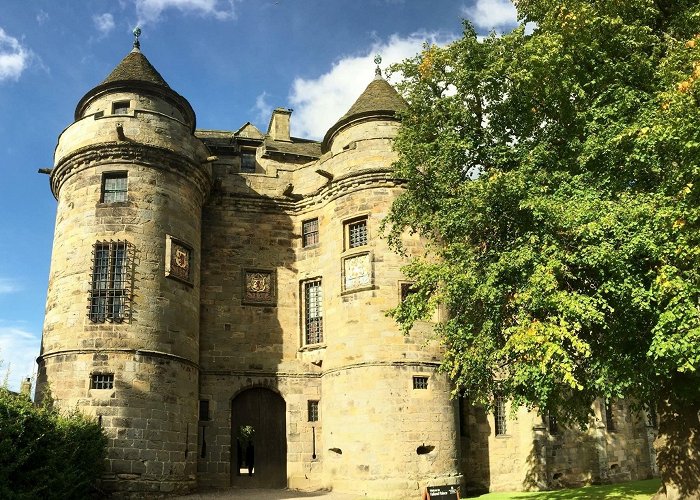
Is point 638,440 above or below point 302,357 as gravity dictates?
below

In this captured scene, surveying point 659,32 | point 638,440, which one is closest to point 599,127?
point 659,32

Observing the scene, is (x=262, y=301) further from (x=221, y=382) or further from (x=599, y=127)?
(x=599, y=127)

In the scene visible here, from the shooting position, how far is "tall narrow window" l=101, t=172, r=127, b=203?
2083cm

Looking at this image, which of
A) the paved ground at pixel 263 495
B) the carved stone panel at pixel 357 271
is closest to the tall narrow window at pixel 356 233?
the carved stone panel at pixel 357 271

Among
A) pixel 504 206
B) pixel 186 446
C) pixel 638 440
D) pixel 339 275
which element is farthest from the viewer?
pixel 638 440

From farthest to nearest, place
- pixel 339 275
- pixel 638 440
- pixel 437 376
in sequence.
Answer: pixel 638 440, pixel 339 275, pixel 437 376

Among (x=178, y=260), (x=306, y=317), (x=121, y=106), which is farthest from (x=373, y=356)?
(x=121, y=106)

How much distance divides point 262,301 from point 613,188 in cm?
1322

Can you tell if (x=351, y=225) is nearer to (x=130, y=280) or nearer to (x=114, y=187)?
(x=130, y=280)

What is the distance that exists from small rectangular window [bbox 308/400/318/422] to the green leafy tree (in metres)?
6.54

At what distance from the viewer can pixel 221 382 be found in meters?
22.7

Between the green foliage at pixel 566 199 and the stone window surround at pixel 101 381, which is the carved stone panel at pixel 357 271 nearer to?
the green foliage at pixel 566 199

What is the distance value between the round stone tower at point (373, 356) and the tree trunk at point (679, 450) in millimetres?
6907

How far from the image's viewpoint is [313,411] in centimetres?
2319
